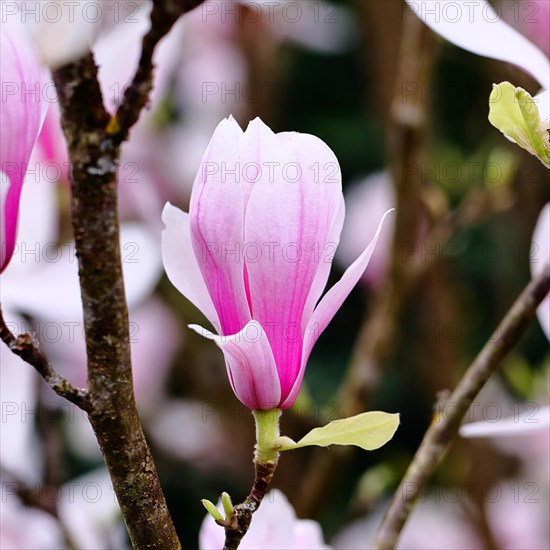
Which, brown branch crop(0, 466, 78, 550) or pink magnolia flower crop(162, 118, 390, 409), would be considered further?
brown branch crop(0, 466, 78, 550)

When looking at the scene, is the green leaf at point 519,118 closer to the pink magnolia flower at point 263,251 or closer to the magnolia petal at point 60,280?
the pink magnolia flower at point 263,251

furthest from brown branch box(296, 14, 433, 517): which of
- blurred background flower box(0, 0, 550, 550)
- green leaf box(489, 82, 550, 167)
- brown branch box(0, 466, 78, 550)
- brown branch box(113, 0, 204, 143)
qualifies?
brown branch box(113, 0, 204, 143)

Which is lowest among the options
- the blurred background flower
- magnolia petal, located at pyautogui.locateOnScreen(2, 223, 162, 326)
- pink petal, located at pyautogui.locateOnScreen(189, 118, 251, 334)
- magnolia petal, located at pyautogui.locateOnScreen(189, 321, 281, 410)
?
the blurred background flower

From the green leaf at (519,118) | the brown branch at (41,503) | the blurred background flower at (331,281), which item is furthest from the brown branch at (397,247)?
the green leaf at (519,118)

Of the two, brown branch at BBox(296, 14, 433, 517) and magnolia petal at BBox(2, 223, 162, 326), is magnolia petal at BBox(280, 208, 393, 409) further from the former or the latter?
brown branch at BBox(296, 14, 433, 517)

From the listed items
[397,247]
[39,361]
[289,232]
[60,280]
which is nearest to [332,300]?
[289,232]

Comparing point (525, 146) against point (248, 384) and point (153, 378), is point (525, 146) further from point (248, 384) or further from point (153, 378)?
point (153, 378)
